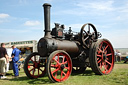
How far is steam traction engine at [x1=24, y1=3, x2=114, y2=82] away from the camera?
6.15 m

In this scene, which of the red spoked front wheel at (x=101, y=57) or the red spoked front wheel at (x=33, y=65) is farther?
the red spoked front wheel at (x=101, y=57)

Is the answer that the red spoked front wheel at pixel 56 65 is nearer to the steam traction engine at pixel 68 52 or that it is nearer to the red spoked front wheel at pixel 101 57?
the steam traction engine at pixel 68 52

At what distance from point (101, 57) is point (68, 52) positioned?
1.61m

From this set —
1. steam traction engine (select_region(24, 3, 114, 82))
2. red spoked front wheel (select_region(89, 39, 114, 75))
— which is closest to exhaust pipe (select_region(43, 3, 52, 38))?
steam traction engine (select_region(24, 3, 114, 82))

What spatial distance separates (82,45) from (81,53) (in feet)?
1.42

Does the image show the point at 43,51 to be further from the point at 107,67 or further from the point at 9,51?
the point at 9,51

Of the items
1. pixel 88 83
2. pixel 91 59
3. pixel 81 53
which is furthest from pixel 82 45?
pixel 88 83

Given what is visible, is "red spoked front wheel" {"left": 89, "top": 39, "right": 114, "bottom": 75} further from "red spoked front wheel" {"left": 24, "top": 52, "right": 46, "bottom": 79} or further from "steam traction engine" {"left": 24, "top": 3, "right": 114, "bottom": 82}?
"red spoked front wheel" {"left": 24, "top": 52, "right": 46, "bottom": 79}

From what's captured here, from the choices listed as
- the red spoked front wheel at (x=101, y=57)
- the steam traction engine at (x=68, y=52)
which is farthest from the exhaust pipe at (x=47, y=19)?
the red spoked front wheel at (x=101, y=57)

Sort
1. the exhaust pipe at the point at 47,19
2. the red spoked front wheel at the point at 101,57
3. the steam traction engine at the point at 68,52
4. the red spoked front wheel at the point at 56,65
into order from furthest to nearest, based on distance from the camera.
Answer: the red spoked front wheel at the point at 101,57 → the exhaust pipe at the point at 47,19 → the steam traction engine at the point at 68,52 → the red spoked front wheel at the point at 56,65

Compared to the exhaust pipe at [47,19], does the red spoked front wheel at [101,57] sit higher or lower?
lower

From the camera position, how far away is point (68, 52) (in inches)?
271

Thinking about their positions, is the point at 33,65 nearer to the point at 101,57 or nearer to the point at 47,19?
the point at 47,19

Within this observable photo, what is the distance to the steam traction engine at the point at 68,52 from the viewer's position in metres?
6.15
